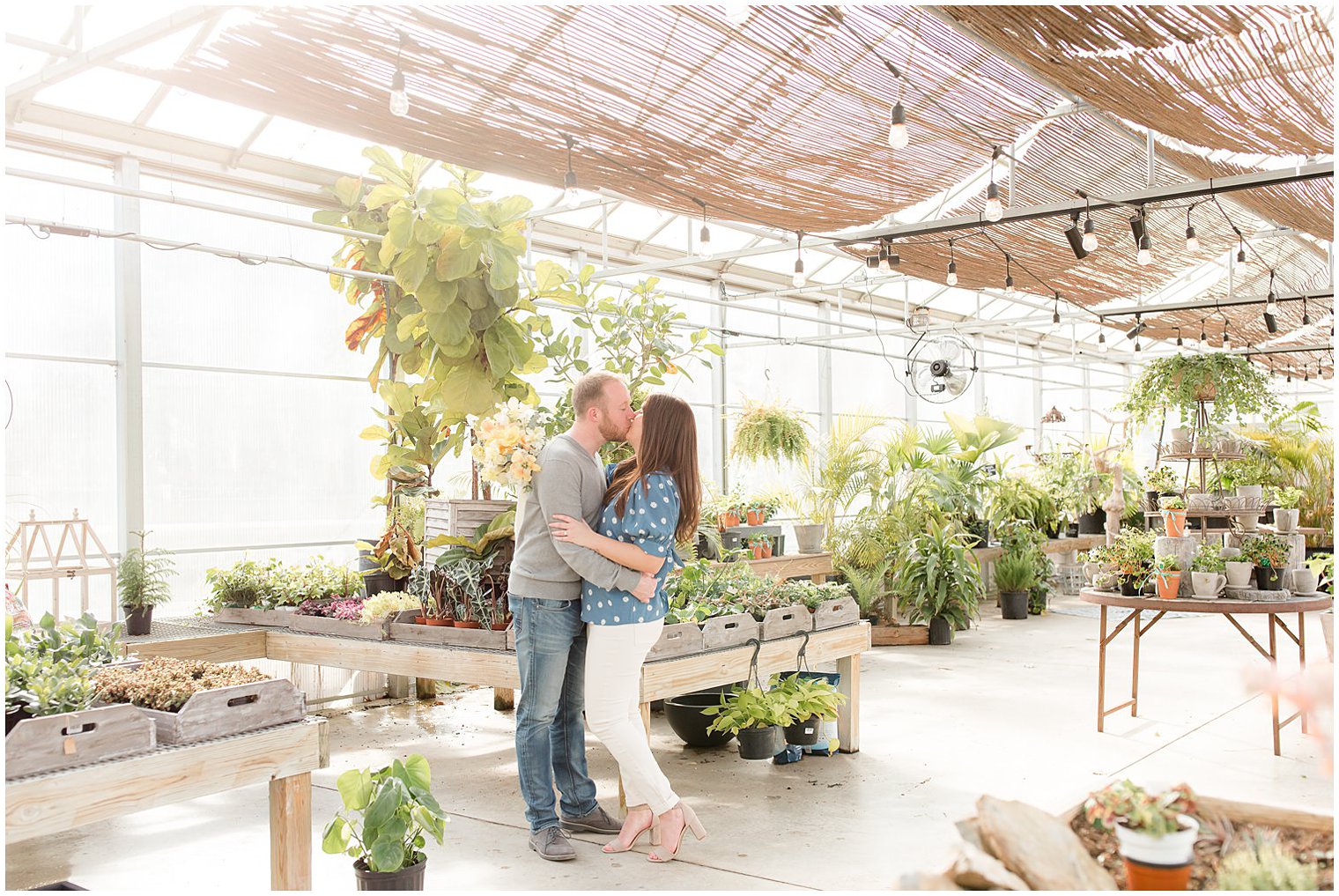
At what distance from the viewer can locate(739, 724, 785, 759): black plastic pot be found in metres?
4.61

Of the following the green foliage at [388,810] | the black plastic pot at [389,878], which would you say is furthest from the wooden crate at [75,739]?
the black plastic pot at [389,878]

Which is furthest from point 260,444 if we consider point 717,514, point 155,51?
point 717,514

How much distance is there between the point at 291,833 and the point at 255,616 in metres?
2.67

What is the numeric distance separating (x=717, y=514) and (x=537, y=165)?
4.37 metres

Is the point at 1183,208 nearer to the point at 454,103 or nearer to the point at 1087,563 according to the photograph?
the point at 1087,563

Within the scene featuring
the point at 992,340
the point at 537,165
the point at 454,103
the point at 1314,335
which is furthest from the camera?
the point at 992,340

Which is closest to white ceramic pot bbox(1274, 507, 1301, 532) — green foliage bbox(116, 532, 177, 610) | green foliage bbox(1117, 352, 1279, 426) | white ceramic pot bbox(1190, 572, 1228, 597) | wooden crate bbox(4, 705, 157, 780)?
white ceramic pot bbox(1190, 572, 1228, 597)

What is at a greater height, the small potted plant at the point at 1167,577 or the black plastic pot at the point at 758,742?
the small potted plant at the point at 1167,577

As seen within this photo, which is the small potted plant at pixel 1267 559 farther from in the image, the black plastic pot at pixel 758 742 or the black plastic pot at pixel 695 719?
the black plastic pot at pixel 695 719

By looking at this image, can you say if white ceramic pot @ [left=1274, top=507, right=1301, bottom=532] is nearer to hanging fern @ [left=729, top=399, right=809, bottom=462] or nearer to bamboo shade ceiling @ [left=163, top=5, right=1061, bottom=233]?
bamboo shade ceiling @ [left=163, top=5, right=1061, bottom=233]

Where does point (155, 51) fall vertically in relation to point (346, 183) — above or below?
above

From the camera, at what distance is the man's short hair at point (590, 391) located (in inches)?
143

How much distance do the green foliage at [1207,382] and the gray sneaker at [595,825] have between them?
584 cm

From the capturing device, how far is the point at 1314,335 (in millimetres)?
12195
